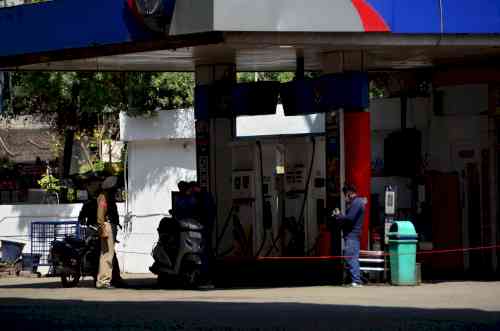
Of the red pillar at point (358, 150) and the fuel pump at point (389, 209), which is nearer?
the red pillar at point (358, 150)

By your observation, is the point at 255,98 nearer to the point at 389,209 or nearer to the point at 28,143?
the point at 389,209

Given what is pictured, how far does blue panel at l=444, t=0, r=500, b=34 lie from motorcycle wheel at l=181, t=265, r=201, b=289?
6.10 meters

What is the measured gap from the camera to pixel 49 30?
2247 centimetres

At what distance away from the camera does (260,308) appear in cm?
1681

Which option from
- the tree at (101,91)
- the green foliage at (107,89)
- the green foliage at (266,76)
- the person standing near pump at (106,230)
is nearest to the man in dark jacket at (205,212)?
the person standing near pump at (106,230)

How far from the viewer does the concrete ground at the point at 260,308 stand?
14055 mm

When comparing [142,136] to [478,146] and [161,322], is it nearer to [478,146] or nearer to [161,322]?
[478,146]

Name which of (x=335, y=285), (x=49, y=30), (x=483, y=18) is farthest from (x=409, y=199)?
(x=49, y=30)

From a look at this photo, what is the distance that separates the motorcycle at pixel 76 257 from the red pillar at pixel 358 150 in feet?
17.2

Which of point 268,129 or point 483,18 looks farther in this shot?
point 268,129

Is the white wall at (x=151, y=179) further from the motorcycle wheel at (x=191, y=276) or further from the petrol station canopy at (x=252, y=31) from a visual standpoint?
the motorcycle wheel at (x=191, y=276)

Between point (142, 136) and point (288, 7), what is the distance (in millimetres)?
11744

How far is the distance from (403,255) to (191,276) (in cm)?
380

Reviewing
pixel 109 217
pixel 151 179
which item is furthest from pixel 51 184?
pixel 109 217
